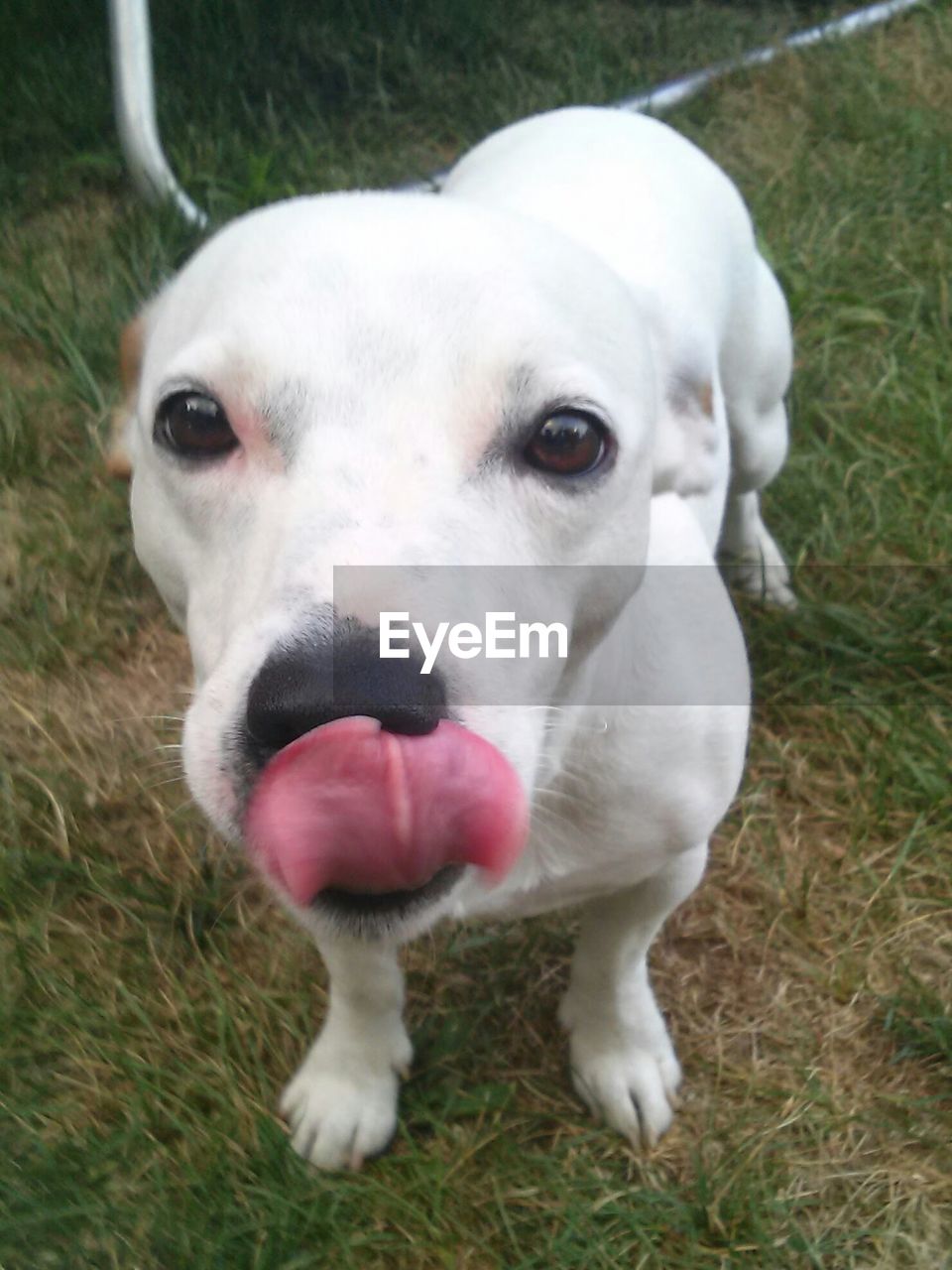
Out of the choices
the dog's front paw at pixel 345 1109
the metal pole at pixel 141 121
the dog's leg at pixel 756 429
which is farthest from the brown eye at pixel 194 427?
the metal pole at pixel 141 121

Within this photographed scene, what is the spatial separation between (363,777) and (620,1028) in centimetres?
146

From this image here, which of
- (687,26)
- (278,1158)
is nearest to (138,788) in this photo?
(278,1158)

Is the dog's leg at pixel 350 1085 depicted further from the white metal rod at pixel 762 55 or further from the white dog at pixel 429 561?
the white metal rod at pixel 762 55

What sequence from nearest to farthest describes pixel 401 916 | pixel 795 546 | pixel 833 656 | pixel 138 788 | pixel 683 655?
1. pixel 401 916
2. pixel 683 655
3. pixel 138 788
4. pixel 833 656
5. pixel 795 546

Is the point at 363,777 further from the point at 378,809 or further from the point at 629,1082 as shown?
the point at 629,1082

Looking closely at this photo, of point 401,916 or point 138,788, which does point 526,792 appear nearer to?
point 401,916

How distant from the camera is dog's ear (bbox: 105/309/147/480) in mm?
2062

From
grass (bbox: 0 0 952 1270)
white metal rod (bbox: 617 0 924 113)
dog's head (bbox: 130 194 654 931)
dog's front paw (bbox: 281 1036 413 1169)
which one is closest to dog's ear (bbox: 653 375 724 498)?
dog's head (bbox: 130 194 654 931)

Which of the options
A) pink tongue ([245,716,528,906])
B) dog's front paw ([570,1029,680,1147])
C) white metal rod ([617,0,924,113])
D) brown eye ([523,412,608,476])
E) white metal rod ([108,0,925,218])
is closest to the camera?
pink tongue ([245,716,528,906])

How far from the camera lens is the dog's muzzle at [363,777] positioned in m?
1.26

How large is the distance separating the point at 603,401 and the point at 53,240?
3.47 m

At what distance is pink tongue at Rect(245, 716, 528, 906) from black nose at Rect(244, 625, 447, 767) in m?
0.02

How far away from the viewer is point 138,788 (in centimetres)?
307
